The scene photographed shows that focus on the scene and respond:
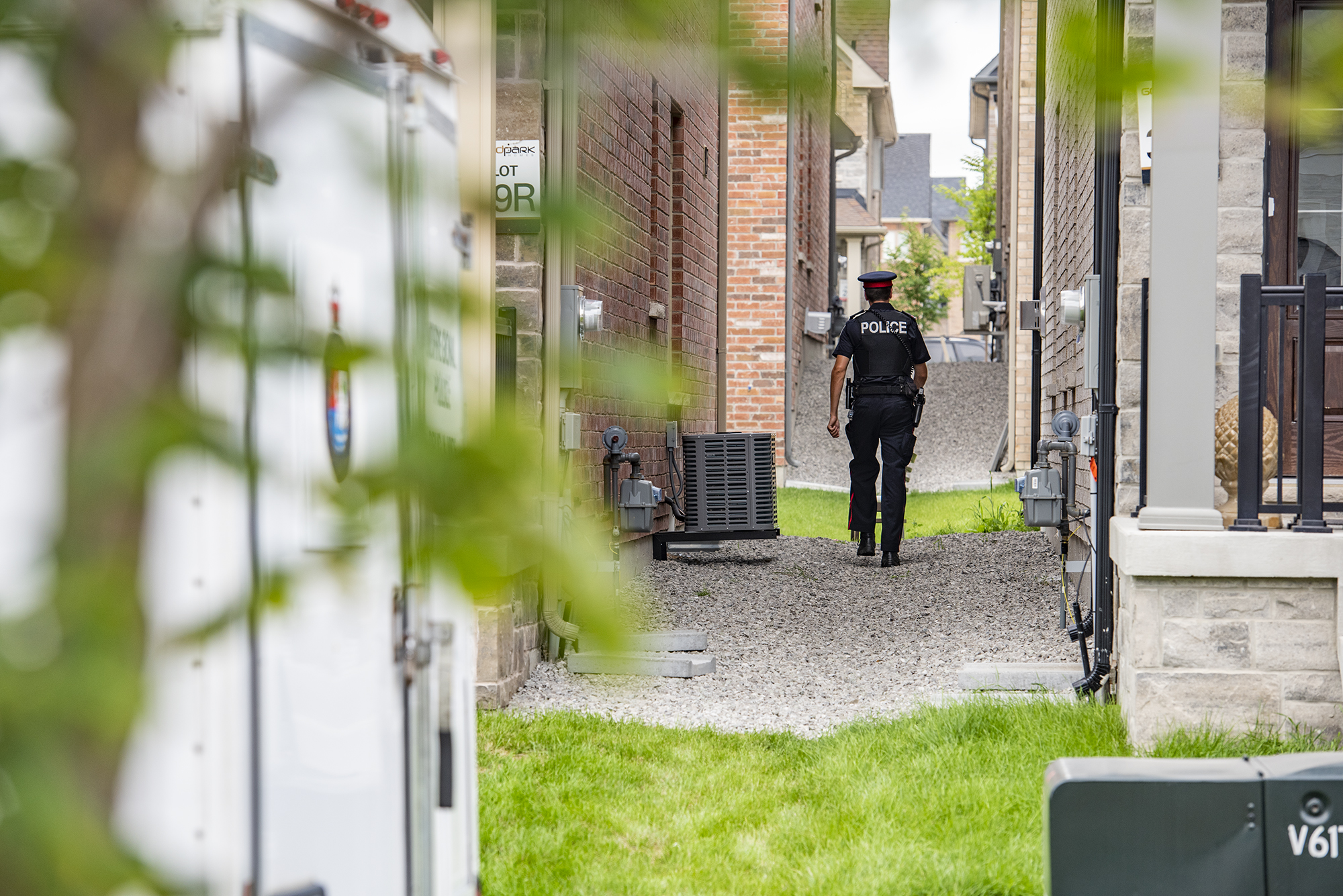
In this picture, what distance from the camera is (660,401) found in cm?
81

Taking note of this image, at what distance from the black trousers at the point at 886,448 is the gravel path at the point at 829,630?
38 centimetres

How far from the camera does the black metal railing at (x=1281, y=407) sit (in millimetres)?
4695

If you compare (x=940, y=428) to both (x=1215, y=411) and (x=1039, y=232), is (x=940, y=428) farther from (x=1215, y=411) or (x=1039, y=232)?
(x=1215, y=411)

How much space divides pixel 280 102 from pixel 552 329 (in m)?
4.98

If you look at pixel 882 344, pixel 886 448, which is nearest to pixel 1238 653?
pixel 886 448

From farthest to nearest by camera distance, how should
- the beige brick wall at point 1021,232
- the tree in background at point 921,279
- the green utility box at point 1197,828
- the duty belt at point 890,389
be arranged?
the tree in background at point 921,279 → the beige brick wall at point 1021,232 → the duty belt at point 890,389 → the green utility box at point 1197,828

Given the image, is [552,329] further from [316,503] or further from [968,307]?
[968,307]

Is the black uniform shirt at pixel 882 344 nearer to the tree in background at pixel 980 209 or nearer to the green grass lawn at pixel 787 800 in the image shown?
A: the green grass lawn at pixel 787 800

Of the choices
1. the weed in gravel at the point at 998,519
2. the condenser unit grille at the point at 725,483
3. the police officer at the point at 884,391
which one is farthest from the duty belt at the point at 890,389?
the weed in gravel at the point at 998,519

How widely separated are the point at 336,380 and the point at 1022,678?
547cm

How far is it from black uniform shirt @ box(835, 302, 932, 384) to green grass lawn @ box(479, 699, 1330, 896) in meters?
4.55

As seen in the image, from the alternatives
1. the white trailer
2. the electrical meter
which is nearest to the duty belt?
the electrical meter

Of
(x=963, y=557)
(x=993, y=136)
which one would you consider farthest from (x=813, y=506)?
(x=993, y=136)

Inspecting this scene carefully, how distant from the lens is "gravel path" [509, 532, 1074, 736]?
599 centimetres
